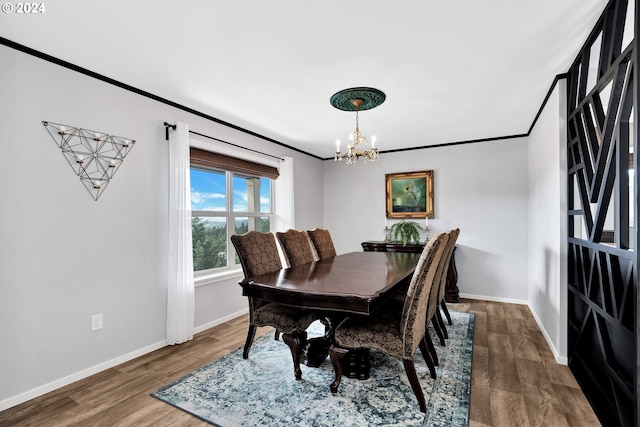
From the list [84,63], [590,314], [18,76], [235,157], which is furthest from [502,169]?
[18,76]

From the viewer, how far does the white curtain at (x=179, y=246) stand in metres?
2.88

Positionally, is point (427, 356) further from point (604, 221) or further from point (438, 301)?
point (604, 221)

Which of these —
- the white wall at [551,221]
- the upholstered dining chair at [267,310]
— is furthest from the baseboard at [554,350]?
the upholstered dining chair at [267,310]

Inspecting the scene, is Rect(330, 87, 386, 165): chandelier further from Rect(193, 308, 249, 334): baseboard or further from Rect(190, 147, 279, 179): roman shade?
Rect(193, 308, 249, 334): baseboard

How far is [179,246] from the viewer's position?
2916 millimetres

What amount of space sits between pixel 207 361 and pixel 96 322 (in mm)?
891

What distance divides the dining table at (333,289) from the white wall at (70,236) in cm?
110

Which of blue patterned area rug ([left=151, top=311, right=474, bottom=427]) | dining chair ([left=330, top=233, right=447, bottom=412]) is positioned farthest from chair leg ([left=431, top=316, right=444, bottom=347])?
dining chair ([left=330, top=233, right=447, bottom=412])

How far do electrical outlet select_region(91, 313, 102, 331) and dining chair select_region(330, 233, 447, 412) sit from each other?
1812 millimetres

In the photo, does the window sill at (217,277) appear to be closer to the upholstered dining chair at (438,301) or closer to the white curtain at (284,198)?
the white curtain at (284,198)

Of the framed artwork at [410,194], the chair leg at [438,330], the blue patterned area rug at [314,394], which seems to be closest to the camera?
the blue patterned area rug at [314,394]

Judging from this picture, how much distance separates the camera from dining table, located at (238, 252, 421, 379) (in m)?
1.83

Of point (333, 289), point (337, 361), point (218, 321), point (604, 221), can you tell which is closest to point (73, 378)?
point (218, 321)
